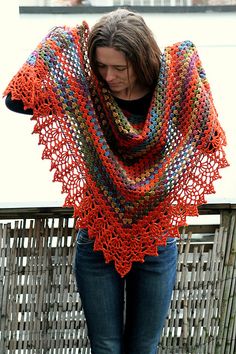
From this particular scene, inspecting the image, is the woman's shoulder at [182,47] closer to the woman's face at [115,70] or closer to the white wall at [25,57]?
the woman's face at [115,70]

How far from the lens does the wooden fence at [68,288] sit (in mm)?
1734

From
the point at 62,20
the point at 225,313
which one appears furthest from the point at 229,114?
the point at 225,313

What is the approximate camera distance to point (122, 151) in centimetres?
147

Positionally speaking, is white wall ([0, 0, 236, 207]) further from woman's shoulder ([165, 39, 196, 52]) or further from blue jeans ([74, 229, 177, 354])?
woman's shoulder ([165, 39, 196, 52])

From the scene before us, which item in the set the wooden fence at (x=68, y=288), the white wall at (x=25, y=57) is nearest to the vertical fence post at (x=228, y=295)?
the wooden fence at (x=68, y=288)

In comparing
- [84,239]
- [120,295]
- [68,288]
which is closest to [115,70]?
[84,239]

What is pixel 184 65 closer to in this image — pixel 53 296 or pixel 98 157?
pixel 98 157

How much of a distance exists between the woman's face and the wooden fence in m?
0.43

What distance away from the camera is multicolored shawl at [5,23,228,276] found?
1.42 meters

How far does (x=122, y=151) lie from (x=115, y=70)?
0.18 meters

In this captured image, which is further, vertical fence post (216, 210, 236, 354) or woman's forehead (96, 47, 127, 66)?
vertical fence post (216, 210, 236, 354)

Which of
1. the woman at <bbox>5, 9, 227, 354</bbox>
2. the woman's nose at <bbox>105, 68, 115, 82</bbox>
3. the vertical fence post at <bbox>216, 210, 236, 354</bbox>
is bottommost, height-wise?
the vertical fence post at <bbox>216, 210, 236, 354</bbox>

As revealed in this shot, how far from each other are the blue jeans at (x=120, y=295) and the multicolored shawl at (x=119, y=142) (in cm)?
4

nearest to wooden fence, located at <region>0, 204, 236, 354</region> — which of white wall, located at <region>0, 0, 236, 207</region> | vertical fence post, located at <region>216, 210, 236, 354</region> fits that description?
vertical fence post, located at <region>216, 210, 236, 354</region>
